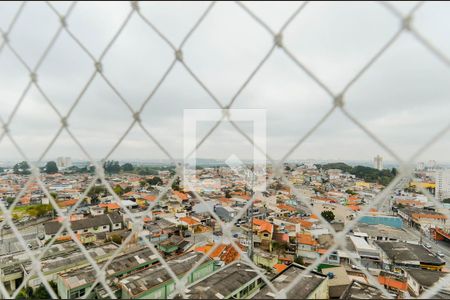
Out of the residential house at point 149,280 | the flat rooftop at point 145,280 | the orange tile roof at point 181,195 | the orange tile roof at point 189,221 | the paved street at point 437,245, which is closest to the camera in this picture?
the residential house at point 149,280

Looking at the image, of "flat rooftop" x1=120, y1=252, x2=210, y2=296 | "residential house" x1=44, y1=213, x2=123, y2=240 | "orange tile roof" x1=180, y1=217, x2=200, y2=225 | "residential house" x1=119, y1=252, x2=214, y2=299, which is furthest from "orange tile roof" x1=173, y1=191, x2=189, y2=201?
"flat rooftop" x1=120, y1=252, x2=210, y2=296

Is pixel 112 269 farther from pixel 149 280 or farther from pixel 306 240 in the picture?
pixel 306 240

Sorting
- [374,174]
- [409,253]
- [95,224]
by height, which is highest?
[374,174]

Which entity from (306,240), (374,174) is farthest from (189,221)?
(374,174)

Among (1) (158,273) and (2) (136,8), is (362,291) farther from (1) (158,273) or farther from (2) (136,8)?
(2) (136,8)

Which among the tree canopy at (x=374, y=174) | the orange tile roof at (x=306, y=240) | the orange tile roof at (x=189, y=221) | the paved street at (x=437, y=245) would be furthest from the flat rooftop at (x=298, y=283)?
the paved street at (x=437, y=245)

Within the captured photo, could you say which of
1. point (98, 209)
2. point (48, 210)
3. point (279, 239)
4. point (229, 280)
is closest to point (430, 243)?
point (279, 239)

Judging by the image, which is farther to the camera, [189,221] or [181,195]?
[181,195]

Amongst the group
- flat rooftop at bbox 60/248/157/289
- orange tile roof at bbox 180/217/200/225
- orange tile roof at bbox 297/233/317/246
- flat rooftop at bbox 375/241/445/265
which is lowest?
flat rooftop at bbox 375/241/445/265

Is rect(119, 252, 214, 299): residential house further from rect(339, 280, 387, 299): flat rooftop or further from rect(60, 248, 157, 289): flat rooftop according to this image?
rect(339, 280, 387, 299): flat rooftop

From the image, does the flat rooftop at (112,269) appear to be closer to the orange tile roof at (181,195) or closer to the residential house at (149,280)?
the residential house at (149,280)

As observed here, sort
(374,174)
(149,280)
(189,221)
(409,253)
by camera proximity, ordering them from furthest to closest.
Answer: (374,174) < (189,221) < (409,253) < (149,280)
